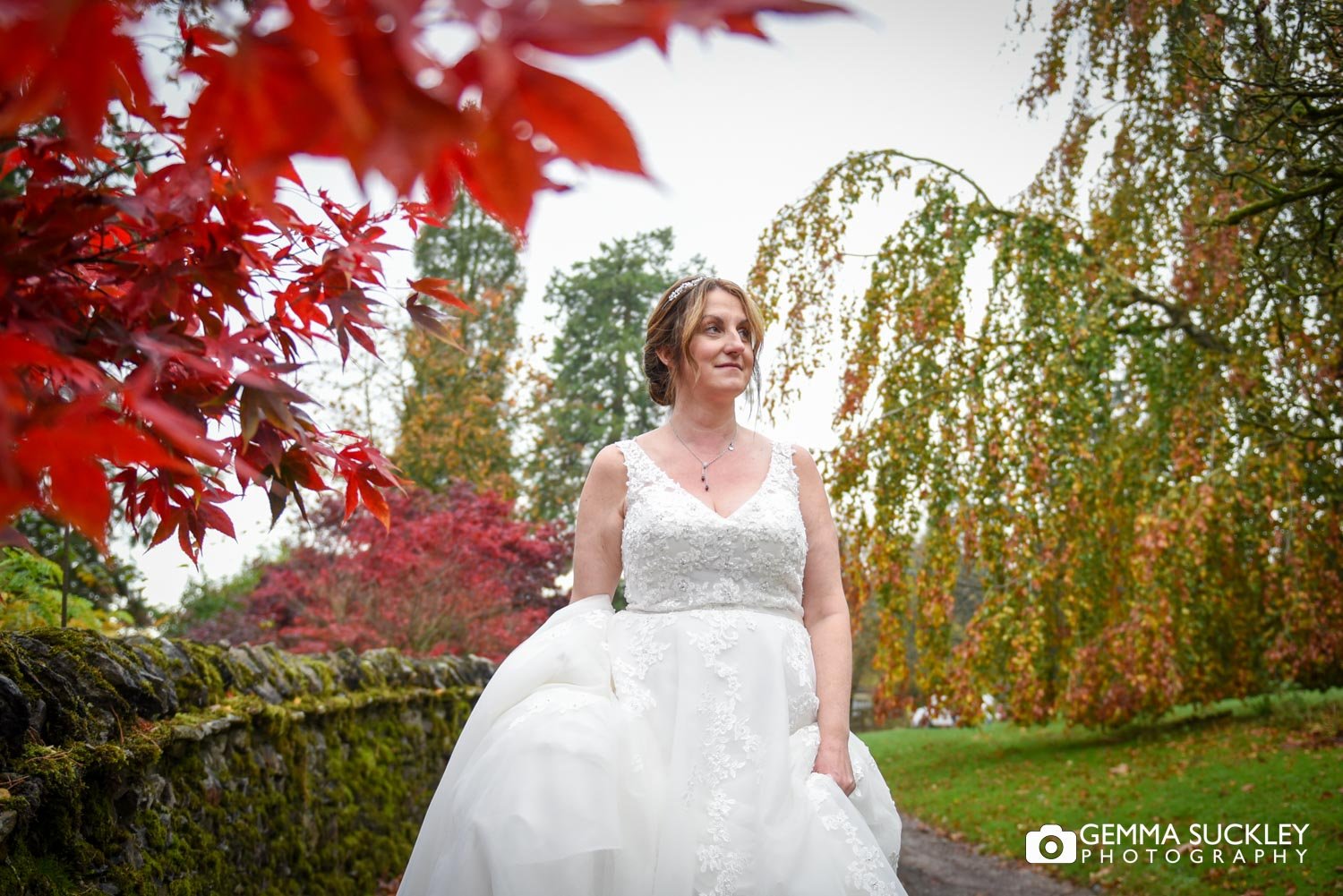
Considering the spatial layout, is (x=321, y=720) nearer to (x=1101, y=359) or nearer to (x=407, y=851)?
(x=407, y=851)

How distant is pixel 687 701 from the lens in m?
2.35

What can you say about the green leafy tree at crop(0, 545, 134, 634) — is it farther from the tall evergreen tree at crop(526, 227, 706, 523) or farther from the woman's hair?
the tall evergreen tree at crop(526, 227, 706, 523)

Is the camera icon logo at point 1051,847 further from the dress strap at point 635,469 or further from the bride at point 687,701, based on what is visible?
the dress strap at point 635,469

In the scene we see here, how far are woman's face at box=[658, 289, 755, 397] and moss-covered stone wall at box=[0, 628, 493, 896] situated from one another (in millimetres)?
1688

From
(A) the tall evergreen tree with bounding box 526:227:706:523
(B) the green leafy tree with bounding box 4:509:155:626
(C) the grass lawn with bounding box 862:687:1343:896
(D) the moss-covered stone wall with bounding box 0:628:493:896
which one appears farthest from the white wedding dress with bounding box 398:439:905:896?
(A) the tall evergreen tree with bounding box 526:227:706:523

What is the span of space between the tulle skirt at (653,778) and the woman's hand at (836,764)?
0.02 m

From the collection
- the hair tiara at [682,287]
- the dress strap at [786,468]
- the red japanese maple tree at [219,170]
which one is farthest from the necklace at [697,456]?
the red japanese maple tree at [219,170]

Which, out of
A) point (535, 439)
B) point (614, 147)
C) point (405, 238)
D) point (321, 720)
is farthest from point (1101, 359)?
point (535, 439)

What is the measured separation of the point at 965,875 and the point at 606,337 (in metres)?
19.3

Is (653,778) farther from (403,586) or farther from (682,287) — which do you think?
(403,586)

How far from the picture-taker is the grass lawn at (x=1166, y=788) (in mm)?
5582

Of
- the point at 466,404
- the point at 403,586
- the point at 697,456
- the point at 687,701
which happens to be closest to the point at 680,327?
the point at 697,456

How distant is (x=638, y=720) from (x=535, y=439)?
16973 millimetres

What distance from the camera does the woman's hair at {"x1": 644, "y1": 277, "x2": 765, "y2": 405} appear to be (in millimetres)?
2844
